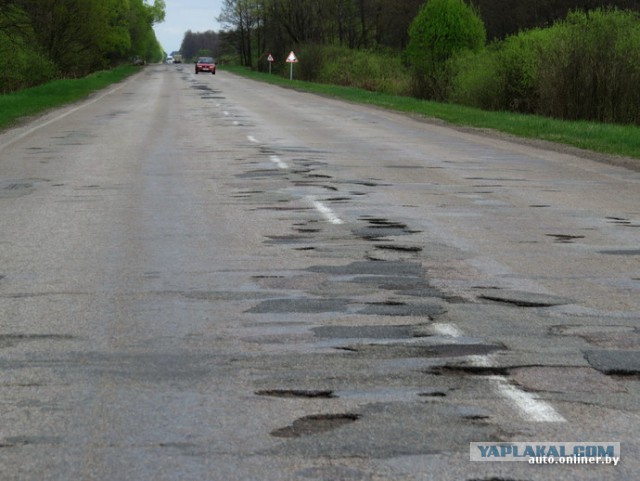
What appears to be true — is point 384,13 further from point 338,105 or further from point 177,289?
point 177,289

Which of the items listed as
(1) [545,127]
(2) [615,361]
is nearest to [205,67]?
(1) [545,127]

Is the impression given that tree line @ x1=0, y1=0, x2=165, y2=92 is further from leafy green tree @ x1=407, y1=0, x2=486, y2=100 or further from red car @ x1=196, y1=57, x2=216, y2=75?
leafy green tree @ x1=407, y1=0, x2=486, y2=100

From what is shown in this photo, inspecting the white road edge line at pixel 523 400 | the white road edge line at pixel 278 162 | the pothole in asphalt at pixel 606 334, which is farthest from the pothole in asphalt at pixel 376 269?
the white road edge line at pixel 278 162

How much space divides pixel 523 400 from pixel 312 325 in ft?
6.22

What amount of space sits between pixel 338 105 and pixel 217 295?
109 ft

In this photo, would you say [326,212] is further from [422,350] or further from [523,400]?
[523,400]

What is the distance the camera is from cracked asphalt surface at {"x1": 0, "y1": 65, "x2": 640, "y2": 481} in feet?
16.1

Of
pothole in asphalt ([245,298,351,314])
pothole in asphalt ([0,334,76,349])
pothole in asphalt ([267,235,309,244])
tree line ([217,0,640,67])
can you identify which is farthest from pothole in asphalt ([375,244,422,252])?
tree line ([217,0,640,67])

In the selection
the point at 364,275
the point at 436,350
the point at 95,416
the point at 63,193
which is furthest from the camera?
the point at 63,193

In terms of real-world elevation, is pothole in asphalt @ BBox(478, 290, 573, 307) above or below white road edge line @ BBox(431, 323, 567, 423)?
below

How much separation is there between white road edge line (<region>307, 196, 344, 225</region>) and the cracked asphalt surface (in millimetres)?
31

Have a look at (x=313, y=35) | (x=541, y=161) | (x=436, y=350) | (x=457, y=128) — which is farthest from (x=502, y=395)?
(x=313, y=35)

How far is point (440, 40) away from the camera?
46.1m

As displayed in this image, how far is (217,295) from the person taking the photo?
8.08 m
